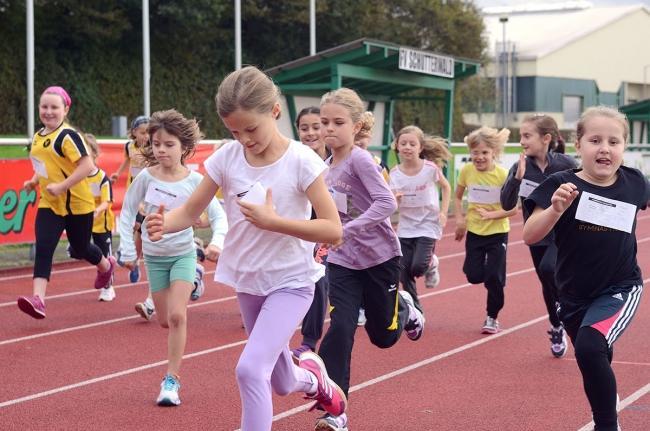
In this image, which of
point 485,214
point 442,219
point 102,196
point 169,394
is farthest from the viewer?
point 102,196

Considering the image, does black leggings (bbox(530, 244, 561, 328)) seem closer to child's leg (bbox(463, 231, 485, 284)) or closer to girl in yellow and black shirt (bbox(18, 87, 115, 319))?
child's leg (bbox(463, 231, 485, 284))

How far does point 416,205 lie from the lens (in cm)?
984

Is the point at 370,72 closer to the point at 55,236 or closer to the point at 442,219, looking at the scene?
the point at 442,219

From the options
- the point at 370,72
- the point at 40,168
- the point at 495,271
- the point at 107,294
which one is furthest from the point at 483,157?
the point at 370,72

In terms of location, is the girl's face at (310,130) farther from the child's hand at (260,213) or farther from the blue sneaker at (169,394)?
the child's hand at (260,213)

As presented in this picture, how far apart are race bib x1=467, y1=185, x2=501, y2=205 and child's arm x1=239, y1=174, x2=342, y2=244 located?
489 cm

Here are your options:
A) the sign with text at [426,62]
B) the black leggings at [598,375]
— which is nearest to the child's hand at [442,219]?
the black leggings at [598,375]

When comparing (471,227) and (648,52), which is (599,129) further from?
(648,52)

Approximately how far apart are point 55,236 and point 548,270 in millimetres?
4249

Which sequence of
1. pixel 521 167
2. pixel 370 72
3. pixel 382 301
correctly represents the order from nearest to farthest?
pixel 382 301, pixel 521 167, pixel 370 72

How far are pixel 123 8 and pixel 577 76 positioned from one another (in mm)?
43064

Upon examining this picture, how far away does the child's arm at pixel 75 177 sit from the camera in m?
9.53

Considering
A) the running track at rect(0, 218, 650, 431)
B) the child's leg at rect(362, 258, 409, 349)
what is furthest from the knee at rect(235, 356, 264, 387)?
the child's leg at rect(362, 258, 409, 349)

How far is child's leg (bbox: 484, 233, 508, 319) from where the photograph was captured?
9328 mm
